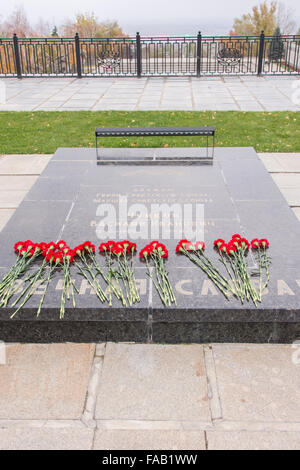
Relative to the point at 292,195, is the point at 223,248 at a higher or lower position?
higher

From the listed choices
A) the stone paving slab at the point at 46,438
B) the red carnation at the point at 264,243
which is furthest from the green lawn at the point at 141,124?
the stone paving slab at the point at 46,438

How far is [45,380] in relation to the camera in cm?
288

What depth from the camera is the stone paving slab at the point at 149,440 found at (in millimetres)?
2430

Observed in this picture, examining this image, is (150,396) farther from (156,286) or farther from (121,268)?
(121,268)

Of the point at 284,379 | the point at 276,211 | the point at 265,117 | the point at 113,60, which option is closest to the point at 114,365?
the point at 284,379

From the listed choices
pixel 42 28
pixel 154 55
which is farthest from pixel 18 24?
pixel 154 55

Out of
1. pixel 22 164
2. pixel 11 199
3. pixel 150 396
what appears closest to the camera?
pixel 150 396

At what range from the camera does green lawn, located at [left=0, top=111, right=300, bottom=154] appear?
26.0ft

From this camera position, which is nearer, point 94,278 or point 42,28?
point 94,278

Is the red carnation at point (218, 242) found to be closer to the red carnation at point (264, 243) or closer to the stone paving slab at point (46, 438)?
the red carnation at point (264, 243)

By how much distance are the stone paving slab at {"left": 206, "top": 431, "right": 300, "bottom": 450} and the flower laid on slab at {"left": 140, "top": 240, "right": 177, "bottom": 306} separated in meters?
0.93

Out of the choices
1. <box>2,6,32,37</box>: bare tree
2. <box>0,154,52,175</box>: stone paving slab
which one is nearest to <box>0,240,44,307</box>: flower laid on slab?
<box>0,154,52,175</box>: stone paving slab

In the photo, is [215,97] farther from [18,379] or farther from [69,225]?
[18,379]

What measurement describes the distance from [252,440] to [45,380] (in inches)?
54.6
